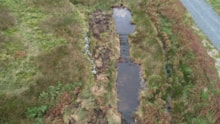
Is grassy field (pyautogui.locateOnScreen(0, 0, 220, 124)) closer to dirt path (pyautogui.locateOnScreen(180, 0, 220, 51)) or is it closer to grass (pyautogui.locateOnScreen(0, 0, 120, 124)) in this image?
grass (pyautogui.locateOnScreen(0, 0, 120, 124))

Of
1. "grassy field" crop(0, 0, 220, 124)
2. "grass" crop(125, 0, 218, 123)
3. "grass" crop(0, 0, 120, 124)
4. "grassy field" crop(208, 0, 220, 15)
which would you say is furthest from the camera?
"grassy field" crop(208, 0, 220, 15)

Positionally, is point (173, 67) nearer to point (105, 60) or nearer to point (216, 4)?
point (105, 60)

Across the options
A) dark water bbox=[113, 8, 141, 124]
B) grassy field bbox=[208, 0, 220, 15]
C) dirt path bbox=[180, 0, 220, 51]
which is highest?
grassy field bbox=[208, 0, 220, 15]

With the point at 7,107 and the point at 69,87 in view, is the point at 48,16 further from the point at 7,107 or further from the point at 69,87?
the point at 7,107

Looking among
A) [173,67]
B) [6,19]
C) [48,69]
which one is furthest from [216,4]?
[6,19]

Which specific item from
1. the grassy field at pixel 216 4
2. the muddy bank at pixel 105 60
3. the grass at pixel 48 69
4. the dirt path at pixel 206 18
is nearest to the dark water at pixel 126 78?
the muddy bank at pixel 105 60

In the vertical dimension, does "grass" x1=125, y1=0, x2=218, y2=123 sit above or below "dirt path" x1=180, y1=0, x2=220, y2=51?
below

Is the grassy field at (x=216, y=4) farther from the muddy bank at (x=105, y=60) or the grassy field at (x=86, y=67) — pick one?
the muddy bank at (x=105, y=60)

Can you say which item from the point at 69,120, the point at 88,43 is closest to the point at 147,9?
the point at 88,43

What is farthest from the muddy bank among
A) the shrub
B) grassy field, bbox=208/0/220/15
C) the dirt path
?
grassy field, bbox=208/0/220/15
